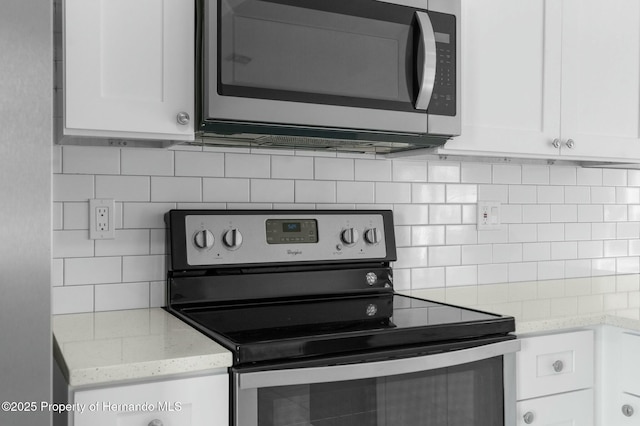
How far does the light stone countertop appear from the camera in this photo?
116cm

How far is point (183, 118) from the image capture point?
1.52 meters

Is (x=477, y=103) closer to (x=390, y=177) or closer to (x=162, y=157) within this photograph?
(x=390, y=177)

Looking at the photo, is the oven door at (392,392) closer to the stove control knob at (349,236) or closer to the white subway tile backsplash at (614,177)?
the stove control knob at (349,236)

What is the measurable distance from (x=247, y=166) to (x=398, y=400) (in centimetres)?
88

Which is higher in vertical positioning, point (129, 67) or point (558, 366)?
point (129, 67)

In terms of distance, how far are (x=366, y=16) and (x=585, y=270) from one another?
156 cm

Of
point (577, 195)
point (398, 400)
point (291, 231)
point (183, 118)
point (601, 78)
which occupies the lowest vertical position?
point (398, 400)

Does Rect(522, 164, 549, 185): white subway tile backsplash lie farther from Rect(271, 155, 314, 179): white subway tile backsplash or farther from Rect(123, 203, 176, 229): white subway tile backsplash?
Rect(123, 203, 176, 229): white subway tile backsplash

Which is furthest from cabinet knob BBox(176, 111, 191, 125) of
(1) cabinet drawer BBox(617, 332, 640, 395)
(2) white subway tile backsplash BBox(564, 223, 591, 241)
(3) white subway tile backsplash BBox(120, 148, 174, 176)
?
(2) white subway tile backsplash BBox(564, 223, 591, 241)

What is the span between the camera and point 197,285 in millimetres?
1773

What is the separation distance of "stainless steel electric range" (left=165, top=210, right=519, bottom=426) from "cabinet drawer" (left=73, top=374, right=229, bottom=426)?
4 centimetres

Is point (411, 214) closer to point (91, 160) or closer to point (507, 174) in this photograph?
point (507, 174)

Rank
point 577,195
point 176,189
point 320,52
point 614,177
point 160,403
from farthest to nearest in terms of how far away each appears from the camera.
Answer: point 614,177
point 577,195
point 176,189
point 320,52
point 160,403

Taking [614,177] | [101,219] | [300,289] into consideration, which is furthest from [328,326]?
[614,177]
